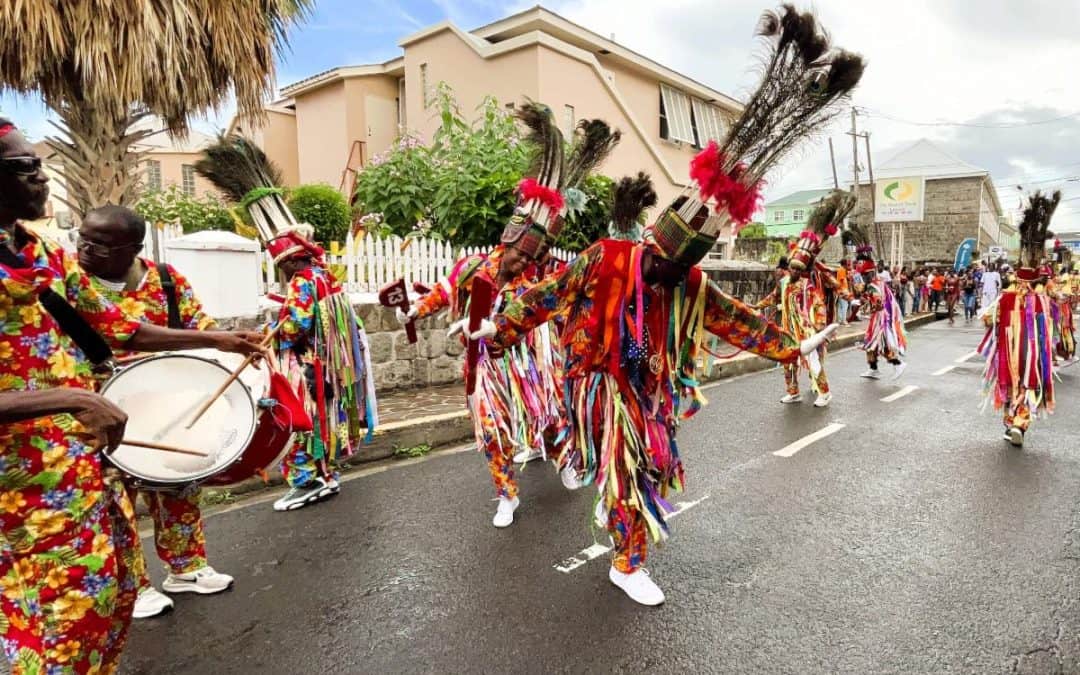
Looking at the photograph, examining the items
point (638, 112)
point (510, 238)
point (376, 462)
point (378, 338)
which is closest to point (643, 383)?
point (510, 238)

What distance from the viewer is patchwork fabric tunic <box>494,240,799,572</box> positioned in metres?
2.94

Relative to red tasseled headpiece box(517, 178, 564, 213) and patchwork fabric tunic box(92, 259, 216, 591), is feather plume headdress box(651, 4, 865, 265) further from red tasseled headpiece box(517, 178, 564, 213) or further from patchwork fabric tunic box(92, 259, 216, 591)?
patchwork fabric tunic box(92, 259, 216, 591)

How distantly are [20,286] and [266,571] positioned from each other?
2075mm

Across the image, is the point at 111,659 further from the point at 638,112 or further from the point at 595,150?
the point at 638,112

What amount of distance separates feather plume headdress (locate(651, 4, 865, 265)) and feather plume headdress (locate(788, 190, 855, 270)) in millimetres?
4769

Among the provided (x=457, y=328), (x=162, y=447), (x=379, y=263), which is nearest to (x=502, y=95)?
(x=379, y=263)

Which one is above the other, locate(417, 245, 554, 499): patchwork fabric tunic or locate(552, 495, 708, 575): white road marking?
locate(417, 245, 554, 499): patchwork fabric tunic

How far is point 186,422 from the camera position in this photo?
8.41 feet

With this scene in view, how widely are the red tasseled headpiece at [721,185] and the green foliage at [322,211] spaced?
873cm

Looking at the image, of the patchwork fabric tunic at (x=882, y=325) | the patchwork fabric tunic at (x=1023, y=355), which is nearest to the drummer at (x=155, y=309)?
the patchwork fabric tunic at (x=1023, y=355)

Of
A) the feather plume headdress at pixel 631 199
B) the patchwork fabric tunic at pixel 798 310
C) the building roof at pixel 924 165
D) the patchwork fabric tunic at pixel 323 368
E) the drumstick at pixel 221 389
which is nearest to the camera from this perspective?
the drumstick at pixel 221 389

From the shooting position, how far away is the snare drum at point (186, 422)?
241 cm

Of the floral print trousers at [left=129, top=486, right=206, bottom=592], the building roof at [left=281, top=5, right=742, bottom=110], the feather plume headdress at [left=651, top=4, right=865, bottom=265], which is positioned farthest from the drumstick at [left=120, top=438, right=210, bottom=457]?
the building roof at [left=281, top=5, right=742, bottom=110]

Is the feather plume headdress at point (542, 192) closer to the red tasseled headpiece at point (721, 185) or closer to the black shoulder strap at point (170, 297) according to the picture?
the red tasseled headpiece at point (721, 185)
